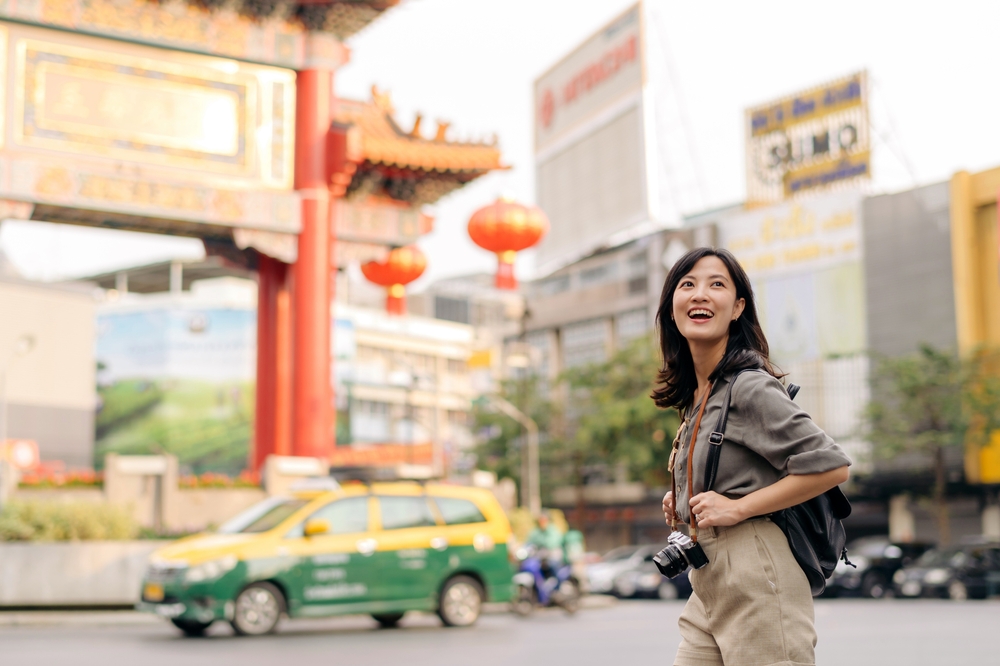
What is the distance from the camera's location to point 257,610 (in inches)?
549

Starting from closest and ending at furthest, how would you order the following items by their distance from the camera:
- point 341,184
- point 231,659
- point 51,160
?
1. point 231,659
2. point 51,160
3. point 341,184

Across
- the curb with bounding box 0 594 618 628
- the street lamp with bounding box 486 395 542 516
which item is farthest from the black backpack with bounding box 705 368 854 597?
the street lamp with bounding box 486 395 542 516

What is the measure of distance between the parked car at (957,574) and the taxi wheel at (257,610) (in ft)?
53.8

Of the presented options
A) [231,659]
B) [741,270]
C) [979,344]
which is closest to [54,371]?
[979,344]

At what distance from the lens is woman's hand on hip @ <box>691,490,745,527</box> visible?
10.6ft

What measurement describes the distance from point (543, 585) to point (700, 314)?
1594cm

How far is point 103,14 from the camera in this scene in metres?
19.3

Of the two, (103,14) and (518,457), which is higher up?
(103,14)

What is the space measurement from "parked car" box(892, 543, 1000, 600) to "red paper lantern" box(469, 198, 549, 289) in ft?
36.6

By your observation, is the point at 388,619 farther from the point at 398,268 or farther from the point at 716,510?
the point at 716,510

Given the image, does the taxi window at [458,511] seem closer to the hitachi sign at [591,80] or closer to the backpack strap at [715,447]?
the backpack strap at [715,447]

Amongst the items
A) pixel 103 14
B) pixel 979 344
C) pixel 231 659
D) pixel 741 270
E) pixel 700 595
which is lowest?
Result: pixel 231 659

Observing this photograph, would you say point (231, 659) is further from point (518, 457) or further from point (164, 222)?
point (518, 457)

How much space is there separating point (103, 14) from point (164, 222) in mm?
3235
